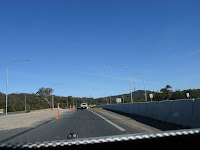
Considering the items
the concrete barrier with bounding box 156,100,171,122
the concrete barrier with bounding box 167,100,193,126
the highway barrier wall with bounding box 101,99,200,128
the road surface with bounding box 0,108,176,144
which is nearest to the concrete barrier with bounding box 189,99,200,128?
the highway barrier wall with bounding box 101,99,200,128

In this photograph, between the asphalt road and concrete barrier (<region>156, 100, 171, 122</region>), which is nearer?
the asphalt road

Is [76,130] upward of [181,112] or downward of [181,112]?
downward

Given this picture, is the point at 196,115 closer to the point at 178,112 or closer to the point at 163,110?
the point at 178,112

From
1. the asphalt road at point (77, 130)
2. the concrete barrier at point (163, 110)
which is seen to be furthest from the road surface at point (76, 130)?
the concrete barrier at point (163, 110)

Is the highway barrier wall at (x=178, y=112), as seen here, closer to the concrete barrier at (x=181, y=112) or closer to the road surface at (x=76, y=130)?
the concrete barrier at (x=181, y=112)

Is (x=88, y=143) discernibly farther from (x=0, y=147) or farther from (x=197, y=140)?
(x=197, y=140)

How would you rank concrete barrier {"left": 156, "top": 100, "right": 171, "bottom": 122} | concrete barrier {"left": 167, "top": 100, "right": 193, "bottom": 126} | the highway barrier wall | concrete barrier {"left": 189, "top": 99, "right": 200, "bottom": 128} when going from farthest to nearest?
concrete barrier {"left": 156, "top": 100, "right": 171, "bottom": 122}
concrete barrier {"left": 167, "top": 100, "right": 193, "bottom": 126}
the highway barrier wall
concrete barrier {"left": 189, "top": 99, "right": 200, "bottom": 128}

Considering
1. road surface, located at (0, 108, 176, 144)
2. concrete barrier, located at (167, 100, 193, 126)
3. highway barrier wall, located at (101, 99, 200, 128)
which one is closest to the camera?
road surface, located at (0, 108, 176, 144)

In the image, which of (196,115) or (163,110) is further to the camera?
(163,110)

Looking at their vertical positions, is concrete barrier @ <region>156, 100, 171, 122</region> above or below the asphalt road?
above

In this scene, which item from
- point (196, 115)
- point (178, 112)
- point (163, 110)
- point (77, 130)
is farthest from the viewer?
point (163, 110)

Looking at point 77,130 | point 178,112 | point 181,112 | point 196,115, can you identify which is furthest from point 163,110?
point 77,130

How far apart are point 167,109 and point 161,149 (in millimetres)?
11391

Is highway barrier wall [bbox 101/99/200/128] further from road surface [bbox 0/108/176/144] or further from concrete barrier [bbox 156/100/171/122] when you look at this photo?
road surface [bbox 0/108/176/144]
